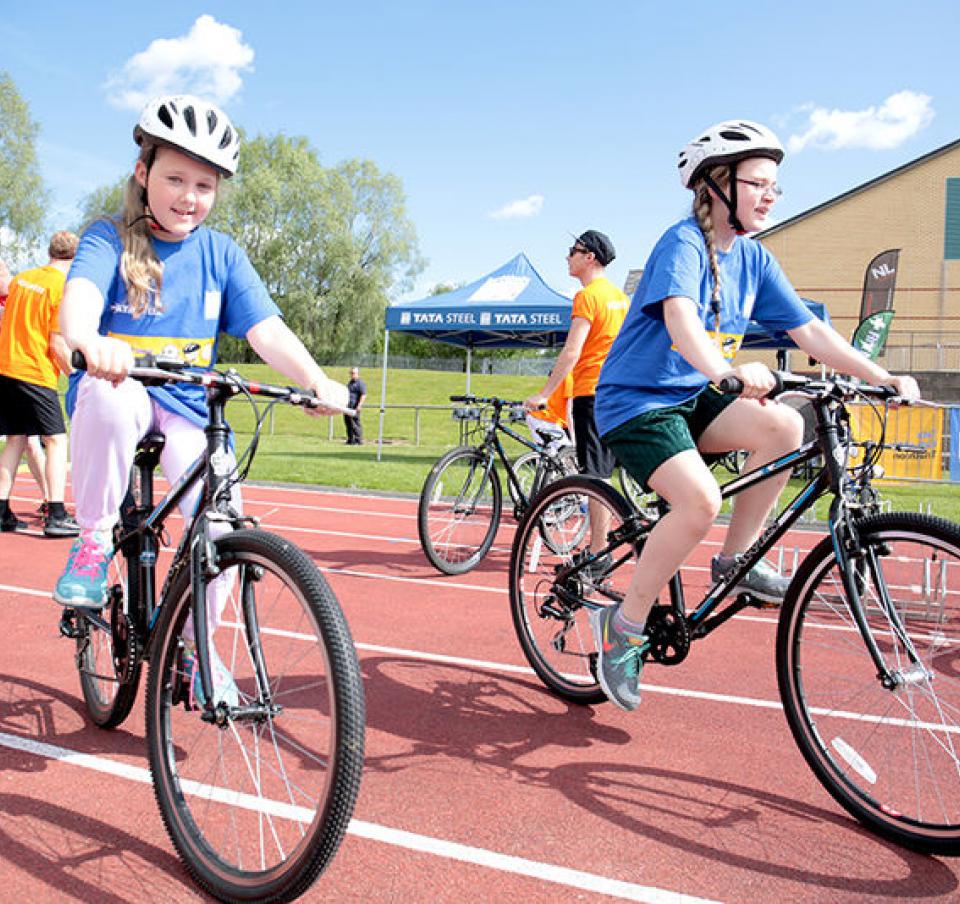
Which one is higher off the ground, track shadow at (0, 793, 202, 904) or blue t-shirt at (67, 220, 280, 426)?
blue t-shirt at (67, 220, 280, 426)

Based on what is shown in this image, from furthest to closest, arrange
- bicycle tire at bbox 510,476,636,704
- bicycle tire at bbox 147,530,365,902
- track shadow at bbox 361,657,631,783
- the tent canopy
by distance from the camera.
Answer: the tent canopy, bicycle tire at bbox 510,476,636,704, track shadow at bbox 361,657,631,783, bicycle tire at bbox 147,530,365,902

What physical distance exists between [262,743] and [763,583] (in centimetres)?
180

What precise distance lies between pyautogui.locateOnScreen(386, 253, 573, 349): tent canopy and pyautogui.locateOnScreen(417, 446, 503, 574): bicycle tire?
811 centimetres

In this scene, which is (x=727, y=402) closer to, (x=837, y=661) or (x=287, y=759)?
(x=837, y=661)

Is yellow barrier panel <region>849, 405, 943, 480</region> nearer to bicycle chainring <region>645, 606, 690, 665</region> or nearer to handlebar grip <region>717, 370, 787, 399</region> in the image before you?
bicycle chainring <region>645, 606, 690, 665</region>

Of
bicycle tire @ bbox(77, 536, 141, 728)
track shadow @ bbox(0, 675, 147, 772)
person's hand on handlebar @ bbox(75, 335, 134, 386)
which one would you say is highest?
person's hand on handlebar @ bbox(75, 335, 134, 386)

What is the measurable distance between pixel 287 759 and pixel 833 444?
2.04 metres

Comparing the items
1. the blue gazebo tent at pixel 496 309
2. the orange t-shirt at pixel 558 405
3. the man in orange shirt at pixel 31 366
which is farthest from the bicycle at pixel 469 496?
the blue gazebo tent at pixel 496 309

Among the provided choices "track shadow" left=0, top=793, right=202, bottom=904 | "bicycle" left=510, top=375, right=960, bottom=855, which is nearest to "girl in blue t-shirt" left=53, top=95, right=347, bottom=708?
"track shadow" left=0, top=793, right=202, bottom=904

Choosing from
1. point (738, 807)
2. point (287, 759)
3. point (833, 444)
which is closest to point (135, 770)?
point (287, 759)

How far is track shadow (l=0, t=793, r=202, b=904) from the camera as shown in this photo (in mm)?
2268

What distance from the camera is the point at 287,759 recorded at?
9.85ft

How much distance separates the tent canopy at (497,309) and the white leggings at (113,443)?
39.0 feet

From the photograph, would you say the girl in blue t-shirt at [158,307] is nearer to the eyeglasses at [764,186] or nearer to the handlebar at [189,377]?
the handlebar at [189,377]
